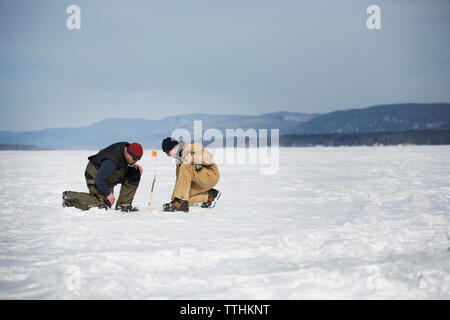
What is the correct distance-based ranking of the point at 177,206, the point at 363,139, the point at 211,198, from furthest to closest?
the point at 363,139 < the point at 211,198 < the point at 177,206

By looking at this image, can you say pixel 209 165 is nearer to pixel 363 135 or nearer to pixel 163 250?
pixel 163 250

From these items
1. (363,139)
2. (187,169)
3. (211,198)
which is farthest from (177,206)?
(363,139)

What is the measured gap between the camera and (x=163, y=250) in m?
3.55

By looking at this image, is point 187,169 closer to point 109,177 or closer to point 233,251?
point 109,177

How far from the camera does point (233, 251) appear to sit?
11.8 feet

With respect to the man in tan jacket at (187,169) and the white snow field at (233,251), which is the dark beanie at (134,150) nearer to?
the man in tan jacket at (187,169)

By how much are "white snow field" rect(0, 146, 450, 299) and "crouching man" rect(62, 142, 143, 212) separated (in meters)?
0.20

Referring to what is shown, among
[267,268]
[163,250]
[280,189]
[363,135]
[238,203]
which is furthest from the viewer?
[363,135]

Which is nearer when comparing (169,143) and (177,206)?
(169,143)

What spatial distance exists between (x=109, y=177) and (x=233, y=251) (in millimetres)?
2491

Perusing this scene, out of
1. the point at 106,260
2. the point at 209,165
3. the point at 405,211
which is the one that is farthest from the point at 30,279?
the point at 405,211

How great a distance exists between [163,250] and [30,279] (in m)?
1.04

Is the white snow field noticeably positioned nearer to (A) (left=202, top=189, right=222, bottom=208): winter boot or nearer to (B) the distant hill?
(A) (left=202, top=189, right=222, bottom=208): winter boot

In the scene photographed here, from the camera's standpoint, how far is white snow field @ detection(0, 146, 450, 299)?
8.94ft
